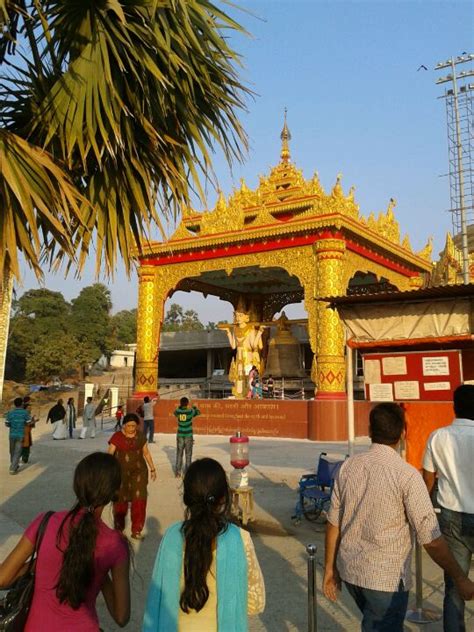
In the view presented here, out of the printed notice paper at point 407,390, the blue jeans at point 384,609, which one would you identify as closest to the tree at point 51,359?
the printed notice paper at point 407,390

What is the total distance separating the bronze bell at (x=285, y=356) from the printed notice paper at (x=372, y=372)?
57.0 feet

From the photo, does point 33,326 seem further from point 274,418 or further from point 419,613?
point 419,613

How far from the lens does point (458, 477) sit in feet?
10.7

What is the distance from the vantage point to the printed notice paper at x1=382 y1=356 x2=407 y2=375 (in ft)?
19.7

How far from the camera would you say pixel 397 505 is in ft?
8.45

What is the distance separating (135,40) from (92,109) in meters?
0.71

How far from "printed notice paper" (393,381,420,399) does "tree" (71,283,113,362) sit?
44.4 metres

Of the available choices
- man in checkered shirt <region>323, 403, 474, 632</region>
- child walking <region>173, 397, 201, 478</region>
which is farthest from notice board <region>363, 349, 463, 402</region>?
child walking <region>173, 397, 201, 478</region>

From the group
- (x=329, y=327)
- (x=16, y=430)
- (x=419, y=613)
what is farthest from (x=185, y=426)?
(x=329, y=327)

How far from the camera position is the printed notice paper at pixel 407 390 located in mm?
5859

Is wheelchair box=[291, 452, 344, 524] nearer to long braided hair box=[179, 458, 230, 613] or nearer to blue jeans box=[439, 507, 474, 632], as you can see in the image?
blue jeans box=[439, 507, 474, 632]

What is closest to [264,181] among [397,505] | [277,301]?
[277,301]

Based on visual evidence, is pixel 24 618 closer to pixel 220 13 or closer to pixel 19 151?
pixel 19 151

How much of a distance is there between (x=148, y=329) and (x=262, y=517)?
15238mm
